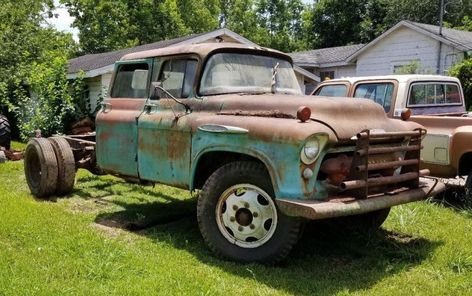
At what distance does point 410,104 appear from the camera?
845cm

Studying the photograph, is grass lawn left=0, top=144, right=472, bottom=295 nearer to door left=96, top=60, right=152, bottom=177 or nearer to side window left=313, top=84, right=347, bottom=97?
door left=96, top=60, right=152, bottom=177

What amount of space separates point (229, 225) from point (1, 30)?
20463 millimetres

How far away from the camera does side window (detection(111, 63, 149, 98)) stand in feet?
21.2

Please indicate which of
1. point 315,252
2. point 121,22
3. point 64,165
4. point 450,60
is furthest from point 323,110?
point 121,22

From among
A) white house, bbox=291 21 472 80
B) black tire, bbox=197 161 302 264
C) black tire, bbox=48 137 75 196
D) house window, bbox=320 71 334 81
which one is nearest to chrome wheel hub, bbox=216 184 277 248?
black tire, bbox=197 161 302 264

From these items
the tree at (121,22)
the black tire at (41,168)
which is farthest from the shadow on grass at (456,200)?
the tree at (121,22)

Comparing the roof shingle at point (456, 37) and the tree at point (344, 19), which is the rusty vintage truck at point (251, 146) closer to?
the roof shingle at point (456, 37)

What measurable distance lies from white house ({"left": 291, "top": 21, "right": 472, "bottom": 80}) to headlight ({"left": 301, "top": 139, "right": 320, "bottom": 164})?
630 inches

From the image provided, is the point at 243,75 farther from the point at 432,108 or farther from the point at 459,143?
the point at 432,108

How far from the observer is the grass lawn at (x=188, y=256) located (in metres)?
4.39

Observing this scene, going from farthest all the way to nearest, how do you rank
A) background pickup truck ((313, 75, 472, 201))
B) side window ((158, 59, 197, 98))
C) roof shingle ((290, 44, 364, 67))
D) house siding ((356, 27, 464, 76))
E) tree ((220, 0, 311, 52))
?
tree ((220, 0, 311, 52)) < roof shingle ((290, 44, 364, 67)) < house siding ((356, 27, 464, 76)) < background pickup truck ((313, 75, 472, 201)) < side window ((158, 59, 197, 98))

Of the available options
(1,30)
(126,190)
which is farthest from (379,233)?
(1,30)

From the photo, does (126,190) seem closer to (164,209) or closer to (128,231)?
(164,209)

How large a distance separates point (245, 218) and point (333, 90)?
496cm
